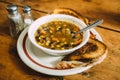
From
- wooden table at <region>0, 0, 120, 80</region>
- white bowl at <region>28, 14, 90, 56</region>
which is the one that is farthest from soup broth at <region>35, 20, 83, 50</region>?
wooden table at <region>0, 0, 120, 80</region>

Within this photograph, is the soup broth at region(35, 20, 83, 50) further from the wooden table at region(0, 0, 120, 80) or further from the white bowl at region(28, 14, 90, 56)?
the wooden table at region(0, 0, 120, 80)

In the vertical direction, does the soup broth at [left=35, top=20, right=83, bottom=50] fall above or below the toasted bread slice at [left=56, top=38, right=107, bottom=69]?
above

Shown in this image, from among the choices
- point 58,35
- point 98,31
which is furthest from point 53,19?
point 98,31

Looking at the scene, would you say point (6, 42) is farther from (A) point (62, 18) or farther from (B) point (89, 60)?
(B) point (89, 60)

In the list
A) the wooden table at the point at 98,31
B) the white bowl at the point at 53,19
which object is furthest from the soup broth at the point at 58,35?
the wooden table at the point at 98,31

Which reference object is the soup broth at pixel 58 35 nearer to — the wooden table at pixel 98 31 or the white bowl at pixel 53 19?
the white bowl at pixel 53 19
